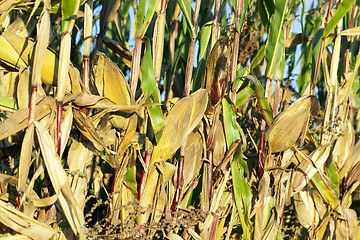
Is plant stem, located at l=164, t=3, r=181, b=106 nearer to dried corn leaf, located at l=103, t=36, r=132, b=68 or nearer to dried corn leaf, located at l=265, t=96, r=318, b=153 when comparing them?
dried corn leaf, located at l=103, t=36, r=132, b=68

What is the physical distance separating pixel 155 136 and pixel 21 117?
0.41 m

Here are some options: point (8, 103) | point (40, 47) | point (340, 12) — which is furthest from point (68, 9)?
point (340, 12)

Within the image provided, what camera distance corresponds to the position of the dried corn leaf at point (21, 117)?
1.12m

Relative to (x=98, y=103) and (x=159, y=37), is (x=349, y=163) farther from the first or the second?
(x=98, y=103)

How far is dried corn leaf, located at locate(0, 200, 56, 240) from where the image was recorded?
1.09 metres

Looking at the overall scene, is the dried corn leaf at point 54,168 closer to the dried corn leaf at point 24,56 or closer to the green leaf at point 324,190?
the dried corn leaf at point 24,56

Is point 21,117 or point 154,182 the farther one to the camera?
point 154,182

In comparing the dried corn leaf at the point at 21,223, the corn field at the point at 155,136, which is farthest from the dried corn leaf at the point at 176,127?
the dried corn leaf at the point at 21,223

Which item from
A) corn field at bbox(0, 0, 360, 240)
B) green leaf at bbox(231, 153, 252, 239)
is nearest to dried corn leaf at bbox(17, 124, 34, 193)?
corn field at bbox(0, 0, 360, 240)

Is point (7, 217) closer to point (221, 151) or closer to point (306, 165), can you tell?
point (221, 151)

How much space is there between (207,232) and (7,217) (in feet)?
2.23

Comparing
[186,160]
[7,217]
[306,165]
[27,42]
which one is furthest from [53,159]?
[306,165]

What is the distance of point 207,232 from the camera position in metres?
1.48

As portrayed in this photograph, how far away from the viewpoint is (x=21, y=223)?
1.10 m
